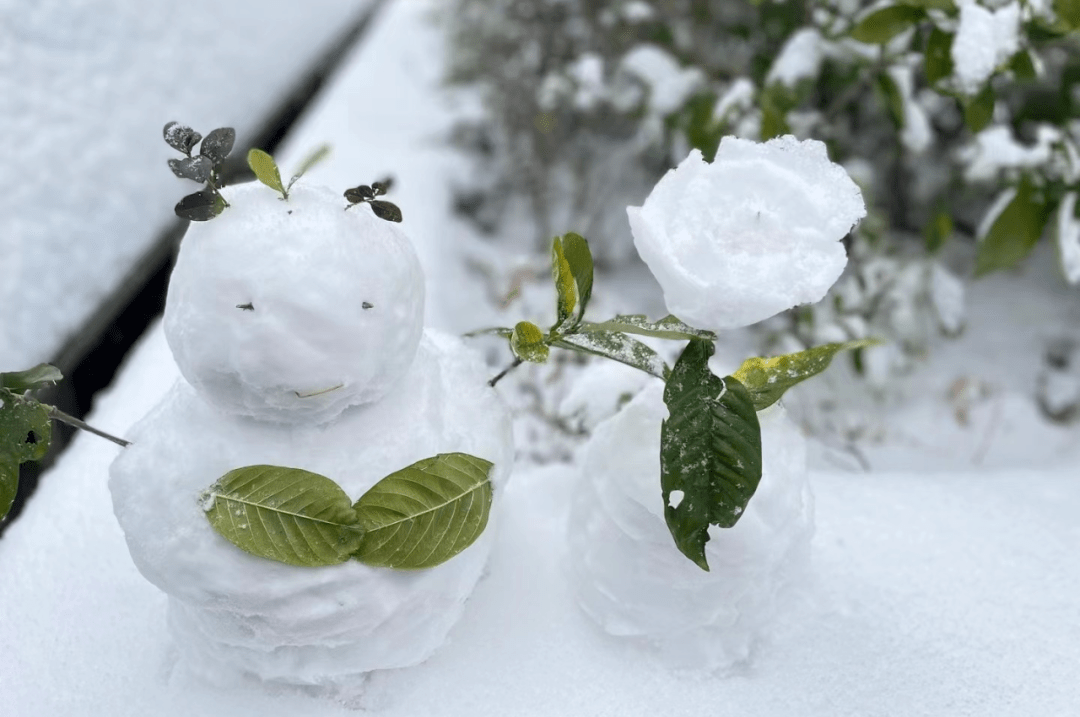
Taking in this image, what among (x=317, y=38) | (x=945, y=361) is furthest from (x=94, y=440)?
(x=317, y=38)

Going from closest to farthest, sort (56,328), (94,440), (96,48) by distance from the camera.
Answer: (94,440)
(56,328)
(96,48)

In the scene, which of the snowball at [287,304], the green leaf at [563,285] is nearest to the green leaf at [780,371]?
the green leaf at [563,285]

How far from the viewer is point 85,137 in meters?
1.53

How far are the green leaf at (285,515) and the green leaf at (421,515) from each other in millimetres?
15

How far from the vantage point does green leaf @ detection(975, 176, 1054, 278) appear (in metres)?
1.10

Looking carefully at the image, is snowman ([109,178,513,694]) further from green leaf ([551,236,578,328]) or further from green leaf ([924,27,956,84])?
green leaf ([924,27,956,84])

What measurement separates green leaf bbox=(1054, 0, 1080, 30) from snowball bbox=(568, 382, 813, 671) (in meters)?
0.60

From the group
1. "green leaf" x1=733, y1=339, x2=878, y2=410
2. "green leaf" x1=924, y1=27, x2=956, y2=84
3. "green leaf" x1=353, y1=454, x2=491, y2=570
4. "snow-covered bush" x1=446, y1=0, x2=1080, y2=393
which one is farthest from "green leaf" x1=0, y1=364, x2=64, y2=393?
"green leaf" x1=924, y1=27, x2=956, y2=84

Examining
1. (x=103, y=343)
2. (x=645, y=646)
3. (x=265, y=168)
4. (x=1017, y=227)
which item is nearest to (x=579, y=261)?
(x=265, y=168)

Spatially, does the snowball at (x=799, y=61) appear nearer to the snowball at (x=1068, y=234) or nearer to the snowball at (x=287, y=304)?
the snowball at (x=1068, y=234)

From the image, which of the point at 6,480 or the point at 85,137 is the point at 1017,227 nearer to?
the point at 6,480

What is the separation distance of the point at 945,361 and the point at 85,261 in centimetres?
184

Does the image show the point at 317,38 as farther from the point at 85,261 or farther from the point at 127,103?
the point at 85,261

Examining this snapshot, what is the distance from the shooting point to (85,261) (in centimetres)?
149
